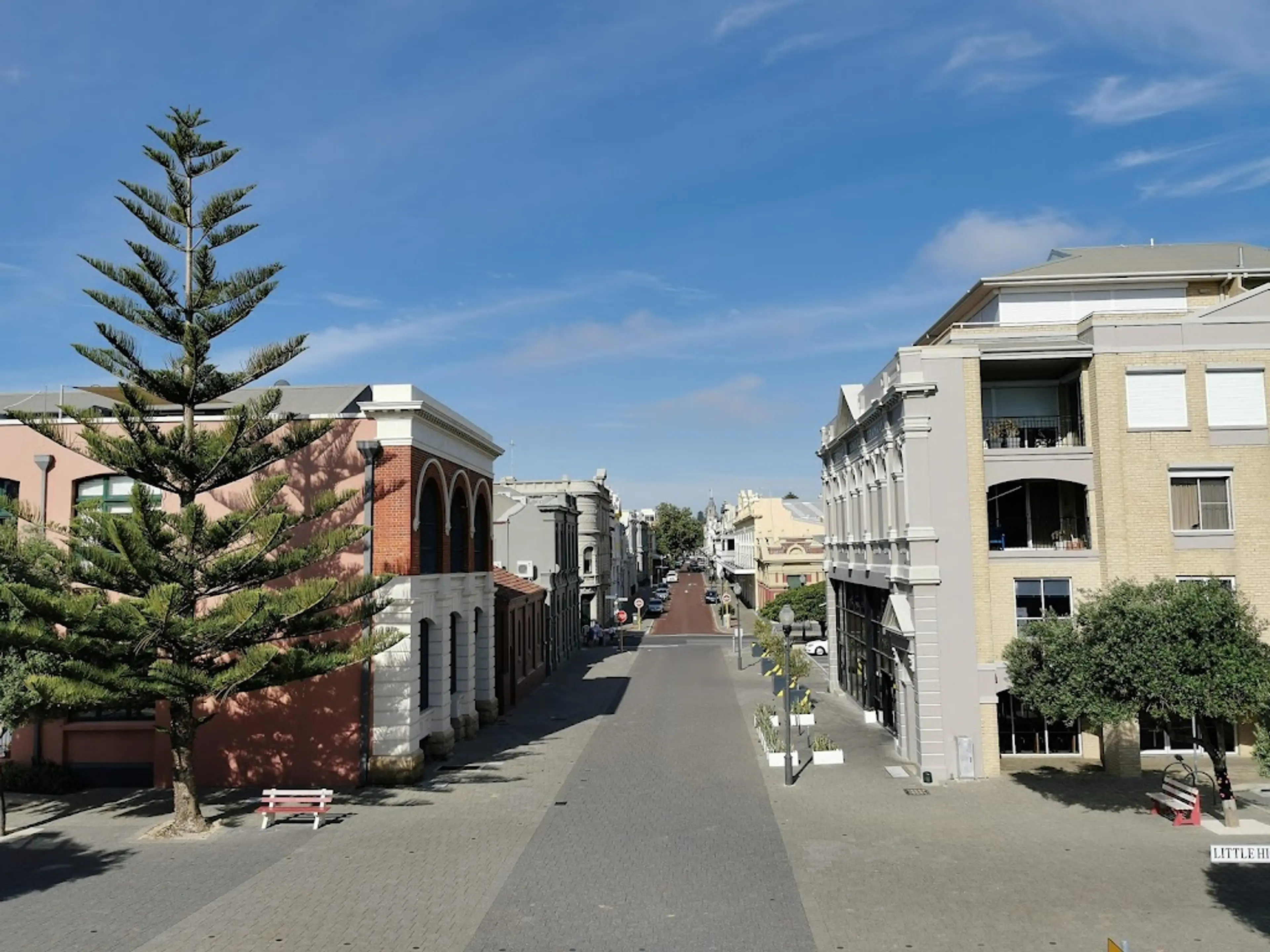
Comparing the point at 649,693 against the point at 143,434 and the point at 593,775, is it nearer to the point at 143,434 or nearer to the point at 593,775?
the point at 593,775

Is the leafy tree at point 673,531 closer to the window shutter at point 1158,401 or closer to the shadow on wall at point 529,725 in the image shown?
the shadow on wall at point 529,725

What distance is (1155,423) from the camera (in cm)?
2052

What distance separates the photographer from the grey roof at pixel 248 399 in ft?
74.0

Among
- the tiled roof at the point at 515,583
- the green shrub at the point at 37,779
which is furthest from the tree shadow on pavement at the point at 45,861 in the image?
the tiled roof at the point at 515,583

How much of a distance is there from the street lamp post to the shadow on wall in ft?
20.5

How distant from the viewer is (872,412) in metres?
23.8

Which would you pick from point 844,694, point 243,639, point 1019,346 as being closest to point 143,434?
point 243,639

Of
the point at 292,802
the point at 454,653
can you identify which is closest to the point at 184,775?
the point at 292,802

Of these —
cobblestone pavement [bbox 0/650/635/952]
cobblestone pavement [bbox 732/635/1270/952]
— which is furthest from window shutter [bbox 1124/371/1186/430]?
cobblestone pavement [bbox 0/650/635/952]

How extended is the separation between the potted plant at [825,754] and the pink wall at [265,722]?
1082 cm

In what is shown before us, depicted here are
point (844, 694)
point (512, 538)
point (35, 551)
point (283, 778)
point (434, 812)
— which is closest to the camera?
point (35, 551)

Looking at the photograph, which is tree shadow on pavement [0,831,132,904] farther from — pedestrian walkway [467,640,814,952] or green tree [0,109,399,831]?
pedestrian walkway [467,640,814,952]

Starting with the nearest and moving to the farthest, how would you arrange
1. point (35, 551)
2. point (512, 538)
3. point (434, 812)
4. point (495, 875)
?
1. point (495, 875)
2. point (35, 551)
3. point (434, 812)
4. point (512, 538)

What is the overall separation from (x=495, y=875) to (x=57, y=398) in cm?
1928
